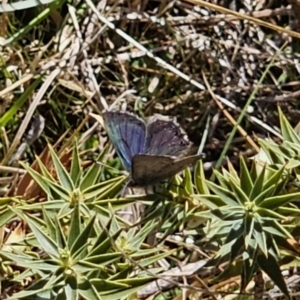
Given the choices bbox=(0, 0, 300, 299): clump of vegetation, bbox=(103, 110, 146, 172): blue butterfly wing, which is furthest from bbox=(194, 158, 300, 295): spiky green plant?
bbox=(103, 110, 146, 172): blue butterfly wing

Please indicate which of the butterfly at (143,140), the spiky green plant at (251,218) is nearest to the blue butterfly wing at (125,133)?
the butterfly at (143,140)

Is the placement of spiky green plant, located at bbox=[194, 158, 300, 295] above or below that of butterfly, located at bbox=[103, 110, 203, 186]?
below

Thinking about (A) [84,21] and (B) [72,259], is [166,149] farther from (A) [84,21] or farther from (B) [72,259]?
(A) [84,21]

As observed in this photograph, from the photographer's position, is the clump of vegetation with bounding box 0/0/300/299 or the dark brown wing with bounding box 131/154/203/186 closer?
the dark brown wing with bounding box 131/154/203/186

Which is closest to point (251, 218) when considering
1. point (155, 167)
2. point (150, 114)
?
point (155, 167)

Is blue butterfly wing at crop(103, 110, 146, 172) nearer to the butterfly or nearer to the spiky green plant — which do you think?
the butterfly

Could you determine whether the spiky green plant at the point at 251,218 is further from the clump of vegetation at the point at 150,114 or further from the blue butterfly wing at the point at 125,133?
the blue butterfly wing at the point at 125,133

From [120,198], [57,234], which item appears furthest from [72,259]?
[120,198]

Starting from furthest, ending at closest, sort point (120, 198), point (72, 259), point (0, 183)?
point (0, 183), point (120, 198), point (72, 259)
